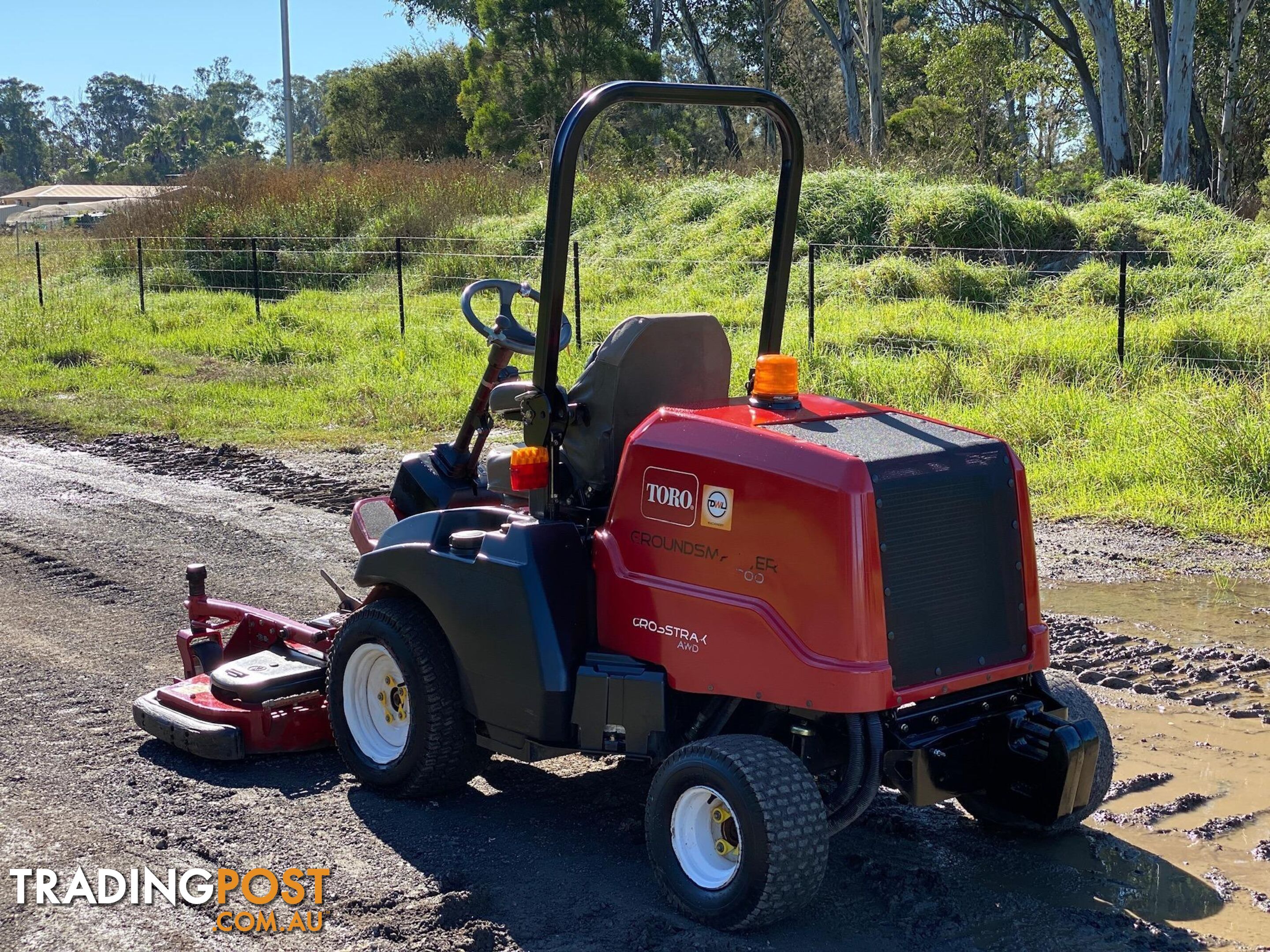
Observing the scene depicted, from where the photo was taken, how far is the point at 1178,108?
23.6 metres

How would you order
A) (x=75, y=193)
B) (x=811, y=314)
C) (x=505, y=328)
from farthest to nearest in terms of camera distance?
(x=75, y=193) < (x=811, y=314) < (x=505, y=328)

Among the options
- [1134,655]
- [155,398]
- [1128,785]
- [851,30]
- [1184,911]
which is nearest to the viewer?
[1184,911]

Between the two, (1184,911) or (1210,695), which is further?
(1210,695)

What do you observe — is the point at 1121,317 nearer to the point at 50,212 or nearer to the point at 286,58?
the point at 286,58

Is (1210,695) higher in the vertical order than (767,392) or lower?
lower

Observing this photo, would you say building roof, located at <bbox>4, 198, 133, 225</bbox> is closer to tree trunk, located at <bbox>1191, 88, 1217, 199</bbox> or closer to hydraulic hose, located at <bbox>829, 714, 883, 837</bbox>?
tree trunk, located at <bbox>1191, 88, 1217, 199</bbox>

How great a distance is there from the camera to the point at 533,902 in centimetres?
371

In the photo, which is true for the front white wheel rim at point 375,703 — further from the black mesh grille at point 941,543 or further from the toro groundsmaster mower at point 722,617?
the black mesh grille at point 941,543

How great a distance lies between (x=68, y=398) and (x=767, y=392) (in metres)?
11.1

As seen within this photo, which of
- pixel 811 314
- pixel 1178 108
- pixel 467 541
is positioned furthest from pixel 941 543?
pixel 1178 108

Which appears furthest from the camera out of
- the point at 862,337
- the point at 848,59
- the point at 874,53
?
the point at 848,59

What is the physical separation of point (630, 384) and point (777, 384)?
18.6 inches

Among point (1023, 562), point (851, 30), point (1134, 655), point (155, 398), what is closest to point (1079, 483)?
point (1134, 655)

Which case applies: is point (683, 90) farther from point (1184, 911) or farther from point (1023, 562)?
point (1184, 911)
